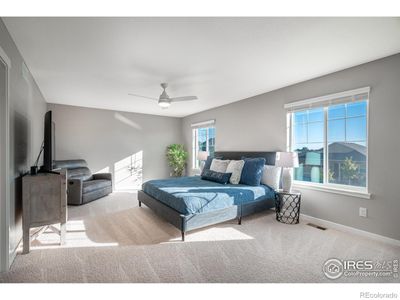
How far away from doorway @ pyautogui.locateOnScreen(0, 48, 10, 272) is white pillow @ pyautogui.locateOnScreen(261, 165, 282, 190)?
12.6 ft

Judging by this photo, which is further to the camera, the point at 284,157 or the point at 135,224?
the point at 284,157

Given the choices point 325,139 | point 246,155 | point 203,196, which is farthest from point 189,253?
point 325,139

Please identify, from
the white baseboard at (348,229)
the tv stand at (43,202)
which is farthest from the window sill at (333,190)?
the tv stand at (43,202)

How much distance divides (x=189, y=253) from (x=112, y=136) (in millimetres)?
4832

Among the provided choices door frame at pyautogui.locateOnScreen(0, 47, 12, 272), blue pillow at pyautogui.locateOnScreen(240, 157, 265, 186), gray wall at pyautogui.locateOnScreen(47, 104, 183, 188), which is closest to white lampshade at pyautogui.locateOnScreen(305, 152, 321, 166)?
blue pillow at pyautogui.locateOnScreen(240, 157, 265, 186)

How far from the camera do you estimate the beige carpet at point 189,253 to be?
1.88 metres

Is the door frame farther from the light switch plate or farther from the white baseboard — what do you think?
Answer: the light switch plate

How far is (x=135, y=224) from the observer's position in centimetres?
318

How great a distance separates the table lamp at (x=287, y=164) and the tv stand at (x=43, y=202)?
3.43m

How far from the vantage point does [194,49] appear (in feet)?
7.76

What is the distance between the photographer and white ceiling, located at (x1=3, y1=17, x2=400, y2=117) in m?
1.89
